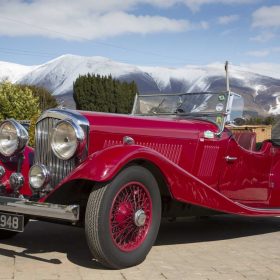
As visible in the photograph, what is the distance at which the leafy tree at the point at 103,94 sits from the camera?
53.5 meters

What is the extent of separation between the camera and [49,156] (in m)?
4.82

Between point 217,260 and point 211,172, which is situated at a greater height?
point 211,172

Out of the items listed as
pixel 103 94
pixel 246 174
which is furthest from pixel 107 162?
pixel 103 94

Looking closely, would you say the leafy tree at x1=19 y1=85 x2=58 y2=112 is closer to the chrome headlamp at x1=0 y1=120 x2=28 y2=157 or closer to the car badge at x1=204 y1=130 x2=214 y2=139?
the car badge at x1=204 y1=130 x2=214 y2=139

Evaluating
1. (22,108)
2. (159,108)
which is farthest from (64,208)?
(22,108)

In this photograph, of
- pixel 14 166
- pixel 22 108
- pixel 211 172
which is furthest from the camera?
pixel 22 108

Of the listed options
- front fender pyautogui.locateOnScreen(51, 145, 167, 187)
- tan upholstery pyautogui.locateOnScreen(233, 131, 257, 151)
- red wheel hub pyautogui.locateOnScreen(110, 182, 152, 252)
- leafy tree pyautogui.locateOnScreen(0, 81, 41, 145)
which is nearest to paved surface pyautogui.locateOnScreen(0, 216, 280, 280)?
red wheel hub pyautogui.locateOnScreen(110, 182, 152, 252)

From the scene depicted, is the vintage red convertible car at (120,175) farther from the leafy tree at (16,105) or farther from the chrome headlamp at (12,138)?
the leafy tree at (16,105)

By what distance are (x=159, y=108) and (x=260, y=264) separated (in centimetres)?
278

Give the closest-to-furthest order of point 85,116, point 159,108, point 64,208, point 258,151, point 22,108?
point 64,208 → point 85,116 → point 258,151 → point 159,108 → point 22,108

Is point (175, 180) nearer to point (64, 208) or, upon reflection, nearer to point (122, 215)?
point (122, 215)

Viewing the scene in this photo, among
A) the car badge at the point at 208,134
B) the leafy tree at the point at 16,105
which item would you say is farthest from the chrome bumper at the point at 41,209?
the leafy tree at the point at 16,105

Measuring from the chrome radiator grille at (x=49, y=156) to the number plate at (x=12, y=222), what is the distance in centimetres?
52

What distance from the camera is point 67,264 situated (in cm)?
443
